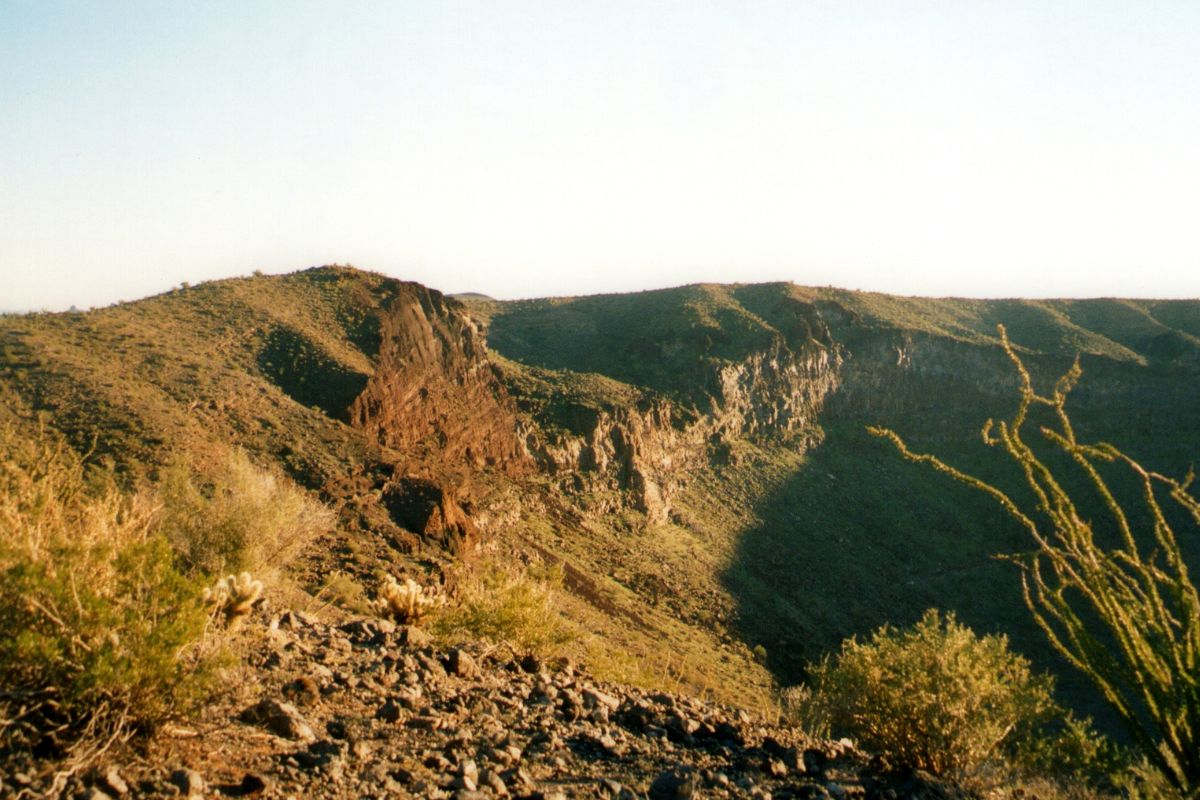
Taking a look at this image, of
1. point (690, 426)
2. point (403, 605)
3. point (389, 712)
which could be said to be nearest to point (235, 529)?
point (403, 605)

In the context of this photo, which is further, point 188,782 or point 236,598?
point 236,598

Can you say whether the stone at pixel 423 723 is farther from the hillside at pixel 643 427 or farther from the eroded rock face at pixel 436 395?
the eroded rock face at pixel 436 395

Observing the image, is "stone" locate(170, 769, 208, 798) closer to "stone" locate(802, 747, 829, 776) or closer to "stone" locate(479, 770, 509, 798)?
"stone" locate(479, 770, 509, 798)

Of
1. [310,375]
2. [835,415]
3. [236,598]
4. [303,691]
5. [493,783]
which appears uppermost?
[310,375]

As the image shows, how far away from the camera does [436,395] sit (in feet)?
118

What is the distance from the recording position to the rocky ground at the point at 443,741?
502 cm

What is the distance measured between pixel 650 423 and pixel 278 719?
1600 inches

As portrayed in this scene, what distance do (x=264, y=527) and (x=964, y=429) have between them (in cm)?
5575

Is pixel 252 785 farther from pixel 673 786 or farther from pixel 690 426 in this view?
pixel 690 426

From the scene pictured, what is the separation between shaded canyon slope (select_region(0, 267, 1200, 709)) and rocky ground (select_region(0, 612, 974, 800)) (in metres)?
6.02

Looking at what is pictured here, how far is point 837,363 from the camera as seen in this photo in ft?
195

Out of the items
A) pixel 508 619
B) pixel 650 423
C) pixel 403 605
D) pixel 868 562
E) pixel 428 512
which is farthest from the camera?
pixel 650 423

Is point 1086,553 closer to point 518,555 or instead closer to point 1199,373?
point 518,555

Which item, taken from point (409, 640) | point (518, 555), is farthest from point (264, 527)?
point (518, 555)
